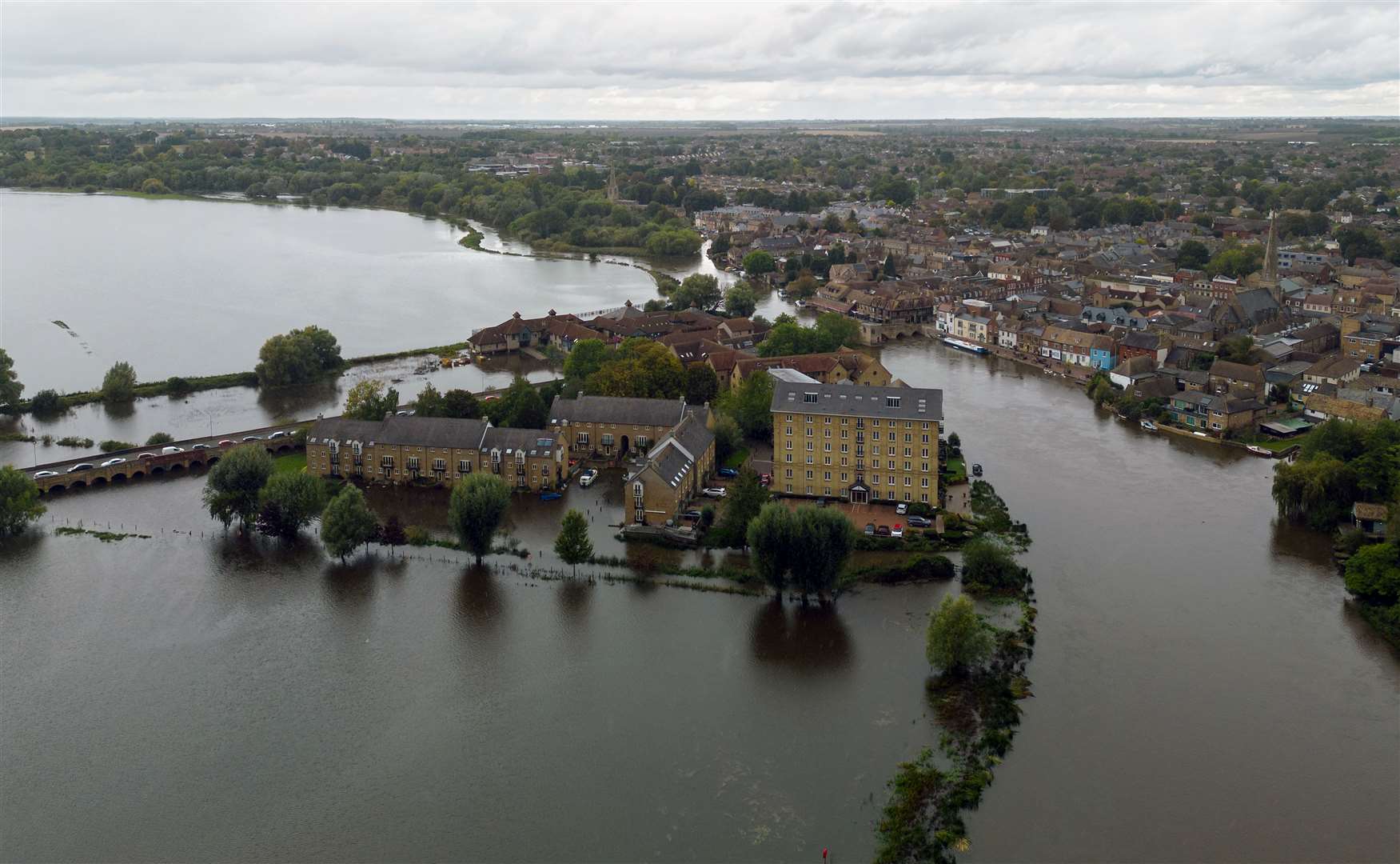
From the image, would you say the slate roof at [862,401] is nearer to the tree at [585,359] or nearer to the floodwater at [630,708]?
the floodwater at [630,708]

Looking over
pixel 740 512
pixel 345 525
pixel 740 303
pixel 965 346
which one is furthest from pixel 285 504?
pixel 965 346

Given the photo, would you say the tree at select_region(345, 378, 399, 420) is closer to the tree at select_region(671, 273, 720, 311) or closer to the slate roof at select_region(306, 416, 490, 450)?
the slate roof at select_region(306, 416, 490, 450)

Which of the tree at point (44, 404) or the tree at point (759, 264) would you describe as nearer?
the tree at point (44, 404)

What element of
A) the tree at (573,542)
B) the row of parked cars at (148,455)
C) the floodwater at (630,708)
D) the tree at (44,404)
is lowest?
the floodwater at (630,708)

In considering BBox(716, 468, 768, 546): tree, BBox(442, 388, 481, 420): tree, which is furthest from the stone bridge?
BBox(716, 468, 768, 546): tree

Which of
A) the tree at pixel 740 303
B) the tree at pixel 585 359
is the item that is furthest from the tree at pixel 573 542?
the tree at pixel 740 303

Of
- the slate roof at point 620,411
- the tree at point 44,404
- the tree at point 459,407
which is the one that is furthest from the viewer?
the tree at point 44,404

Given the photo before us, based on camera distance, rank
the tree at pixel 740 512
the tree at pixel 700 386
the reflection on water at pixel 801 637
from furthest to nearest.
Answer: the tree at pixel 700 386 < the tree at pixel 740 512 < the reflection on water at pixel 801 637

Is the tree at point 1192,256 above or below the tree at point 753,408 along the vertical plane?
above

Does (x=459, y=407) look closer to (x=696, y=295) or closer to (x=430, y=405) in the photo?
(x=430, y=405)
